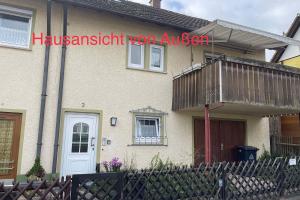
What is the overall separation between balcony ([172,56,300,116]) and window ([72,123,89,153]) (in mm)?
3505

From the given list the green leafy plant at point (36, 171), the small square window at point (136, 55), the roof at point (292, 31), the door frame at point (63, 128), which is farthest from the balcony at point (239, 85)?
the roof at point (292, 31)

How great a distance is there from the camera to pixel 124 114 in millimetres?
9227

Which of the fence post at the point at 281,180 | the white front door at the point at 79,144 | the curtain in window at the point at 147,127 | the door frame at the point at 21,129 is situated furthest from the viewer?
the curtain in window at the point at 147,127

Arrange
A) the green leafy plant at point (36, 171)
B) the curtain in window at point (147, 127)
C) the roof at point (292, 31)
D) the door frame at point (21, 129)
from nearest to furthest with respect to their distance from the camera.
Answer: the green leafy plant at point (36, 171)
the door frame at point (21, 129)
the curtain in window at point (147, 127)
the roof at point (292, 31)

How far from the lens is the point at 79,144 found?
8.55 m

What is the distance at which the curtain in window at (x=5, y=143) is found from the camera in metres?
7.43

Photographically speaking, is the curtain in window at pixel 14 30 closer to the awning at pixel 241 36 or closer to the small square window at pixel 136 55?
the small square window at pixel 136 55

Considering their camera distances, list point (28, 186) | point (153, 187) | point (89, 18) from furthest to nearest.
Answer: point (89, 18) < point (153, 187) < point (28, 186)

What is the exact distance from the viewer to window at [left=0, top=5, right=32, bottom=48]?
7.98m

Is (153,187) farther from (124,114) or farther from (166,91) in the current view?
(166,91)

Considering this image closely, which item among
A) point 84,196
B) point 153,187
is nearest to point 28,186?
point 84,196

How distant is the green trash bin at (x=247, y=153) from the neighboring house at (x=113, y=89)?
79cm

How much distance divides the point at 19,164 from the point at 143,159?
13.1 feet

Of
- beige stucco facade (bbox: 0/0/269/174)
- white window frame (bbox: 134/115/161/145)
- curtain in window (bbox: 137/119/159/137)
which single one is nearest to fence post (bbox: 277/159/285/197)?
beige stucco facade (bbox: 0/0/269/174)
